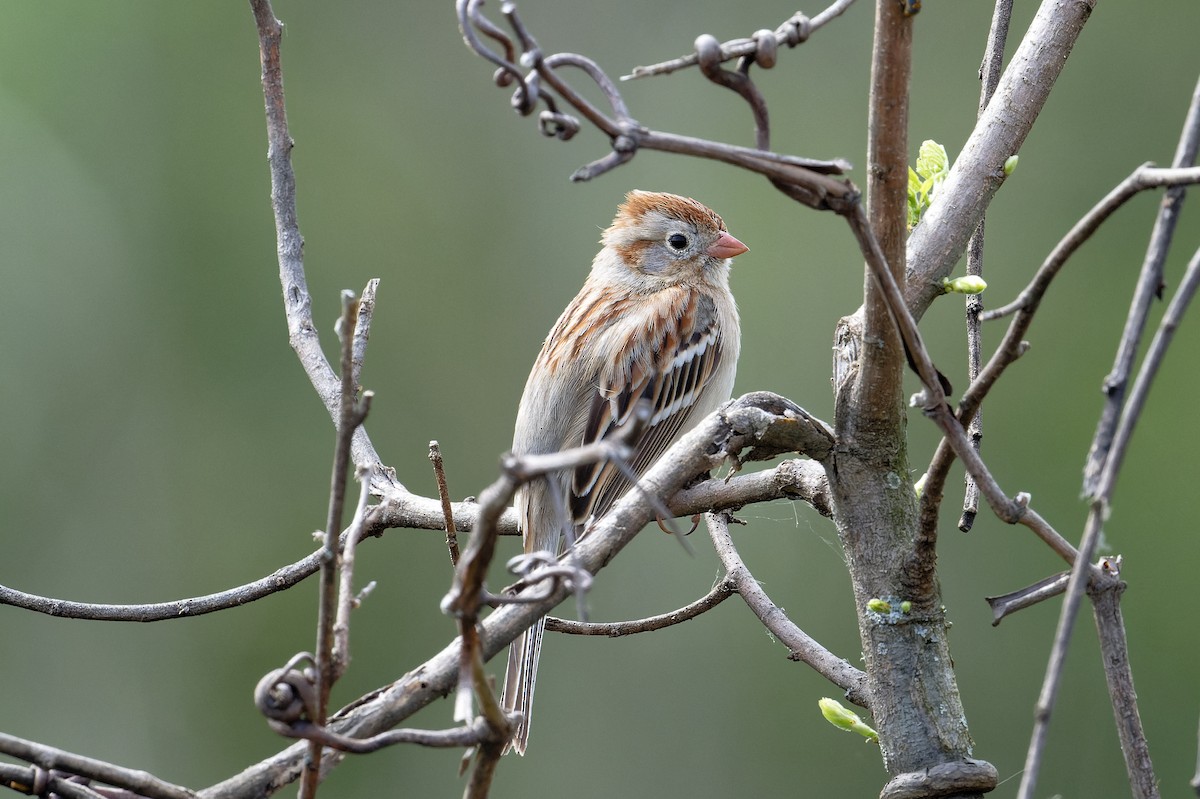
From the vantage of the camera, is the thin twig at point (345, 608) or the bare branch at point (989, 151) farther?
the bare branch at point (989, 151)

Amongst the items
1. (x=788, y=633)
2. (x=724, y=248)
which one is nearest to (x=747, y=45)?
(x=788, y=633)

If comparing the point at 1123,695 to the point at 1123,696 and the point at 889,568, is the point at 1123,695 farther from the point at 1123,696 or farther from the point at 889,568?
the point at 889,568

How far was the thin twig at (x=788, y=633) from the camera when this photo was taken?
6.60 feet

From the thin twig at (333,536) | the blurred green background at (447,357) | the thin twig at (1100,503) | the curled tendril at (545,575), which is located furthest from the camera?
the blurred green background at (447,357)

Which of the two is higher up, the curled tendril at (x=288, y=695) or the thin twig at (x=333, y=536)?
the thin twig at (x=333, y=536)

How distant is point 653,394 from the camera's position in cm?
397

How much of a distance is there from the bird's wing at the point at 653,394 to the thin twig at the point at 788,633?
3.12 ft

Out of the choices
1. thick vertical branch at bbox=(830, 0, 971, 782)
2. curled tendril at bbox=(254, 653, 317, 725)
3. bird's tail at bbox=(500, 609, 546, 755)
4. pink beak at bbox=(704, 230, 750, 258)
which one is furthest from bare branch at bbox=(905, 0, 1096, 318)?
pink beak at bbox=(704, 230, 750, 258)

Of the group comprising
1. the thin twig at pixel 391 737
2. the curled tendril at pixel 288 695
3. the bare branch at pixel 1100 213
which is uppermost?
the bare branch at pixel 1100 213

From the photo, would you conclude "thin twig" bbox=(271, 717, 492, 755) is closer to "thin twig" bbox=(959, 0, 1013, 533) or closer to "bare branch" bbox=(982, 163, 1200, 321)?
"bare branch" bbox=(982, 163, 1200, 321)

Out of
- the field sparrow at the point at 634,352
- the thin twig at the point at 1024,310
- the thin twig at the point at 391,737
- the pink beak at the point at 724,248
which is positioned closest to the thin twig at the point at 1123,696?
the thin twig at the point at 1024,310

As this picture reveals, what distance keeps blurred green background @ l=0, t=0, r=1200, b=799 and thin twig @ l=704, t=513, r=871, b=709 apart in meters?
4.11

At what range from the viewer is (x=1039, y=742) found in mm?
1077

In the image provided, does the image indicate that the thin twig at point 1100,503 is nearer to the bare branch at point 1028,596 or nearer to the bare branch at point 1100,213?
the bare branch at point 1100,213
